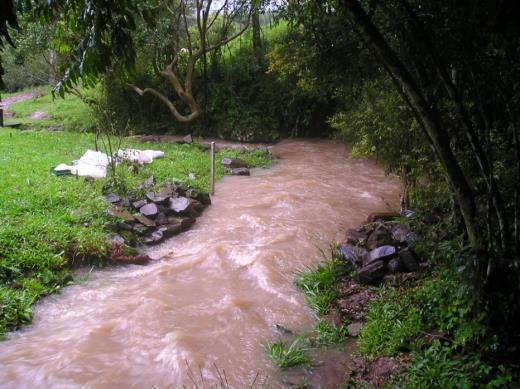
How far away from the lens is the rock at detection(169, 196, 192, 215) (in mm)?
8414

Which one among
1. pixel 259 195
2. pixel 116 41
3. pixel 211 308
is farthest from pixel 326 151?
pixel 116 41

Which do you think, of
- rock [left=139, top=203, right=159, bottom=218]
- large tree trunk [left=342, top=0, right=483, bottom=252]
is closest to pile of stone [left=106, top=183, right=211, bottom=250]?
rock [left=139, top=203, right=159, bottom=218]

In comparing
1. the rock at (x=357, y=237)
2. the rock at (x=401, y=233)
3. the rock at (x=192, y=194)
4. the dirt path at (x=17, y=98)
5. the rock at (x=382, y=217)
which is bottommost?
the rock at (x=357, y=237)

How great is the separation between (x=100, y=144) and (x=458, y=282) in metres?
12.0

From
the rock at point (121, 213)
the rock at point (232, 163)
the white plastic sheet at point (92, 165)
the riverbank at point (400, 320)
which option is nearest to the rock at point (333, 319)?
the riverbank at point (400, 320)

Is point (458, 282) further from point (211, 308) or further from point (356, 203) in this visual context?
point (356, 203)

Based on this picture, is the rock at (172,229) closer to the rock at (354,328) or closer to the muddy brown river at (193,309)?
the muddy brown river at (193,309)

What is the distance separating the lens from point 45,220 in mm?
6988

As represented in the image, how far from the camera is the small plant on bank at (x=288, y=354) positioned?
4363 millimetres

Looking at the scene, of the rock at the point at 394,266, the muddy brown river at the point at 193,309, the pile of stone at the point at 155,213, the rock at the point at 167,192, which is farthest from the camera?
the rock at the point at 167,192

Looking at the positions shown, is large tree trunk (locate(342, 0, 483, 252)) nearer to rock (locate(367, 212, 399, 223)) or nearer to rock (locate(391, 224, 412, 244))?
rock (locate(391, 224, 412, 244))

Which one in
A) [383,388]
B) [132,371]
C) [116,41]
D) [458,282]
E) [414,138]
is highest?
[116,41]

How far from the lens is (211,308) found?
546 centimetres

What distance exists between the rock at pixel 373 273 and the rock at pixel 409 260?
250mm
